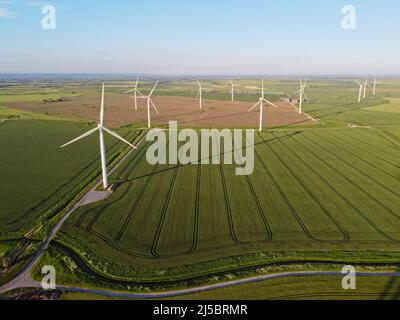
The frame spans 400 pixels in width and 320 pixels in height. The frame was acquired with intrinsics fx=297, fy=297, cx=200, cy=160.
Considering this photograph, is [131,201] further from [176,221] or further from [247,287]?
[247,287]

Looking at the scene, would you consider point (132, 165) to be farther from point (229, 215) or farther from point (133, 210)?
point (229, 215)

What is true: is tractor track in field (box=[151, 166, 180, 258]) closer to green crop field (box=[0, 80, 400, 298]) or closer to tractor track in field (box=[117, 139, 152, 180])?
green crop field (box=[0, 80, 400, 298])

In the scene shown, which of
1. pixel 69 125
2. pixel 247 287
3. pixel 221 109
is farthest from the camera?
pixel 221 109

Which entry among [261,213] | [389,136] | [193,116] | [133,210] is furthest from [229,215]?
[193,116]

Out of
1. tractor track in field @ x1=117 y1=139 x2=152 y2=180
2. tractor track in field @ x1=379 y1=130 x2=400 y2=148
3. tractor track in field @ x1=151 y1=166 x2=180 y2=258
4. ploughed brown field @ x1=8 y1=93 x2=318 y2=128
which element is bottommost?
tractor track in field @ x1=151 y1=166 x2=180 y2=258

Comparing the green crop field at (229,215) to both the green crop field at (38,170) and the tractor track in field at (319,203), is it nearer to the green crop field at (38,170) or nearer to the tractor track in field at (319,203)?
the tractor track in field at (319,203)

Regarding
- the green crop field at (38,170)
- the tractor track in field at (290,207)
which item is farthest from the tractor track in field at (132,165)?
the tractor track in field at (290,207)

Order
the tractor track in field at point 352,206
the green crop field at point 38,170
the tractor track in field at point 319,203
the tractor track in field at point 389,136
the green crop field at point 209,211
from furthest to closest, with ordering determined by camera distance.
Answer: the tractor track in field at point 389,136 < the green crop field at point 38,170 < the tractor track in field at point 352,206 < the tractor track in field at point 319,203 < the green crop field at point 209,211

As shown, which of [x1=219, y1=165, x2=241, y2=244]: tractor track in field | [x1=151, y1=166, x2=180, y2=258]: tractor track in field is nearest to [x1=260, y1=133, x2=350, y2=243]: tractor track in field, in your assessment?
[x1=219, y1=165, x2=241, y2=244]: tractor track in field

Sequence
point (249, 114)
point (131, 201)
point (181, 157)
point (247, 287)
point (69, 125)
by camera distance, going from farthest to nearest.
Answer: point (249, 114) → point (69, 125) → point (181, 157) → point (131, 201) → point (247, 287)

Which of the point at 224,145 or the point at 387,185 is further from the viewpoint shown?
the point at 224,145

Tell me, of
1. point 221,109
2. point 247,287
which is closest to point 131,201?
point 247,287
